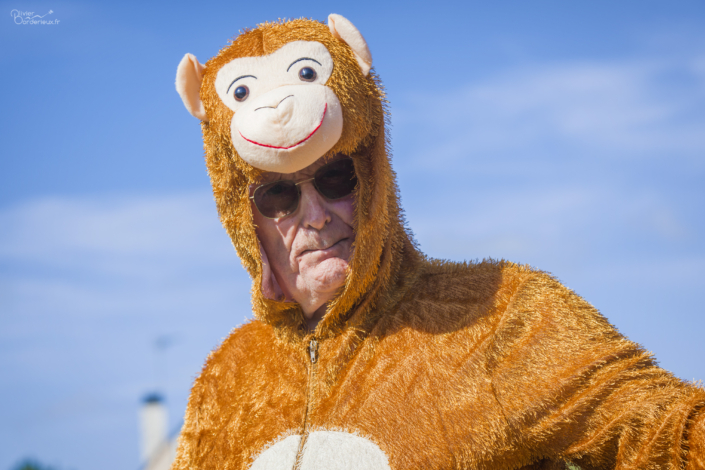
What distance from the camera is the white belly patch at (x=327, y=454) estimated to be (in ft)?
9.32

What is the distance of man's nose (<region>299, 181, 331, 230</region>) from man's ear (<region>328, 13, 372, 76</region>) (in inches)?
23.9

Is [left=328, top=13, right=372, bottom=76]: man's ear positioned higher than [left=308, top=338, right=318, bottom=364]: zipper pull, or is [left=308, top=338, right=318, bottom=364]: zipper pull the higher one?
[left=328, top=13, right=372, bottom=76]: man's ear

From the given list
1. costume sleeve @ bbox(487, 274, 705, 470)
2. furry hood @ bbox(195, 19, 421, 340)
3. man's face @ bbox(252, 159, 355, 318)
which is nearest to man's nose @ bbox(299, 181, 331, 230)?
man's face @ bbox(252, 159, 355, 318)

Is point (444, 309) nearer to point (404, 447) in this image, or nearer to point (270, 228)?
point (404, 447)

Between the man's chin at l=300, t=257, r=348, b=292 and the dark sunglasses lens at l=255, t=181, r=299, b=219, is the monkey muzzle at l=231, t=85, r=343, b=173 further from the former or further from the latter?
the man's chin at l=300, t=257, r=348, b=292

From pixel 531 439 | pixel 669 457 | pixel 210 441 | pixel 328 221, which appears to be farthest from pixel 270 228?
pixel 669 457

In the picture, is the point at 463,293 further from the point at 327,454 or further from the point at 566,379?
the point at 327,454

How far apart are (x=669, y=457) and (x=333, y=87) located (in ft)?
6.65

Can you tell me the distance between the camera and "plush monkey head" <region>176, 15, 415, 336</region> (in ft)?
9.85

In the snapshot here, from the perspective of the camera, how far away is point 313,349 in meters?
3.32

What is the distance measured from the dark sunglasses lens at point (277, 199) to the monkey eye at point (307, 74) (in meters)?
0.49

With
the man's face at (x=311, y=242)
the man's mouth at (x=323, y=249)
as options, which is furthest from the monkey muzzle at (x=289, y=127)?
the man's mouth at (x=323, y=249)

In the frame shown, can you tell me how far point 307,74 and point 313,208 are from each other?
61 centimetres

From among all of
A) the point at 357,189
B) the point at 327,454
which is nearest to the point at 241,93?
the point at 357,189
